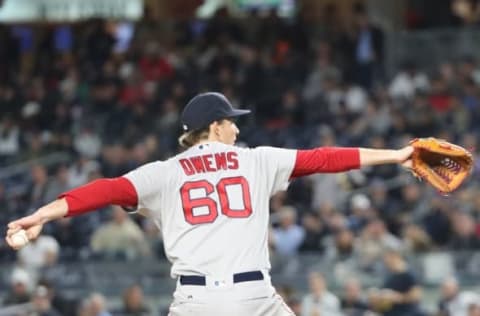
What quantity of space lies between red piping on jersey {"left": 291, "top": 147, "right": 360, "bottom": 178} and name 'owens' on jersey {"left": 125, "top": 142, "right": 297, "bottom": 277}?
2.0 inches

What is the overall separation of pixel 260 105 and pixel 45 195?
3209 millimetres

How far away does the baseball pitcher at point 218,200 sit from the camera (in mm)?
6098

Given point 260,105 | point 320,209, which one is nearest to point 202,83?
point 260,105

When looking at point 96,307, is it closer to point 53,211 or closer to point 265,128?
point 265,128

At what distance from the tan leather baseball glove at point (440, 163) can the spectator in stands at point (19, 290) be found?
27.1ft

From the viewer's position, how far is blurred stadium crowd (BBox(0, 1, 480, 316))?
14438mm

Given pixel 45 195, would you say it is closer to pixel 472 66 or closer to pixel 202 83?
pixel 202 83

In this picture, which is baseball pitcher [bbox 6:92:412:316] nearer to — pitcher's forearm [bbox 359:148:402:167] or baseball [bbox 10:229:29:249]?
pitcher's forearm [bbox 359:148:402:167]

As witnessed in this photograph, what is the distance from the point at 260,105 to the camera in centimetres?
1886

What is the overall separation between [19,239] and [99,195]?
402 millimetres

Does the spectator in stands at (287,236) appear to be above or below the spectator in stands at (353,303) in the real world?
above

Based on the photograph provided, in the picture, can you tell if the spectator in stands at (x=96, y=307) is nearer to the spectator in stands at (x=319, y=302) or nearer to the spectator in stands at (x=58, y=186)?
the spectator in stands at (x=319, y=302)

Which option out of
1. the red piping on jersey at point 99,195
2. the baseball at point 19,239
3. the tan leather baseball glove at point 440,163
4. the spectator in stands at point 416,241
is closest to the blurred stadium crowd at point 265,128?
the spectator in stands at point 416,241

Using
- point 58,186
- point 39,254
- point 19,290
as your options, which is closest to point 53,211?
point 19,290
